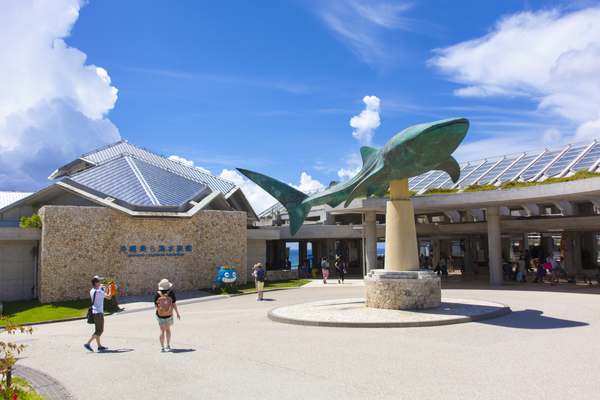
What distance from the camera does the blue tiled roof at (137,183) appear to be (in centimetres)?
2252

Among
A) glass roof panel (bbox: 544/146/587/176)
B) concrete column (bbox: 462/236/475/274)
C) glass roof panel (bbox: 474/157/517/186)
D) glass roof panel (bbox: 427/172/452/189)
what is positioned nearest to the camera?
glass roof panel (bbox: 544/146/587/176)

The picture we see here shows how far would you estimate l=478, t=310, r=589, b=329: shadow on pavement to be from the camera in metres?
10.5

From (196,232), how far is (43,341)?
12.1m

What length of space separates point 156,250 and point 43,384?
15064mm

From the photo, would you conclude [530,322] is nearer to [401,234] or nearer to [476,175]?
[401,234]

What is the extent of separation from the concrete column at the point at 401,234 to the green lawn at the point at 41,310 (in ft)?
43.6

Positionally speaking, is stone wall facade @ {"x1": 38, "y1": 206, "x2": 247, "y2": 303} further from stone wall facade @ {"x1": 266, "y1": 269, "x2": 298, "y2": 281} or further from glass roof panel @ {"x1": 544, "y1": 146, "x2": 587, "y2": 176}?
glass roof panel @ {"x1": 544, "y1": 146, "x2": 587, "y2": 176}

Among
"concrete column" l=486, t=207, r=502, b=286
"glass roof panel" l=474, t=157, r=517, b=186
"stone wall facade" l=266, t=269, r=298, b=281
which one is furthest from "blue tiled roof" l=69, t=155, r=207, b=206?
"glass roof panel" l=474, t=157, r=517, b=186

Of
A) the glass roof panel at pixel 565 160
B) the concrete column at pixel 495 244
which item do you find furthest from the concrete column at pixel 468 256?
the concrete column at pixel 495 244

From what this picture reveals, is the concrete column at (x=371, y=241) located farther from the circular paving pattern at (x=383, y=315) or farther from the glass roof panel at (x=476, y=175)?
the circular paving pattern at (x=383, y=315)

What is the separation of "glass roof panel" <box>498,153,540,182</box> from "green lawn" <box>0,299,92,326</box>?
28118 mm

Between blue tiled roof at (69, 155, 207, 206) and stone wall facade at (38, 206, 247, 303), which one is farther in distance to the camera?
blue tiled roof at (69, 155, 207, 206)

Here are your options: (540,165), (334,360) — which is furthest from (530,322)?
(540,165)

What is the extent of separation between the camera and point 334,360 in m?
7.79
